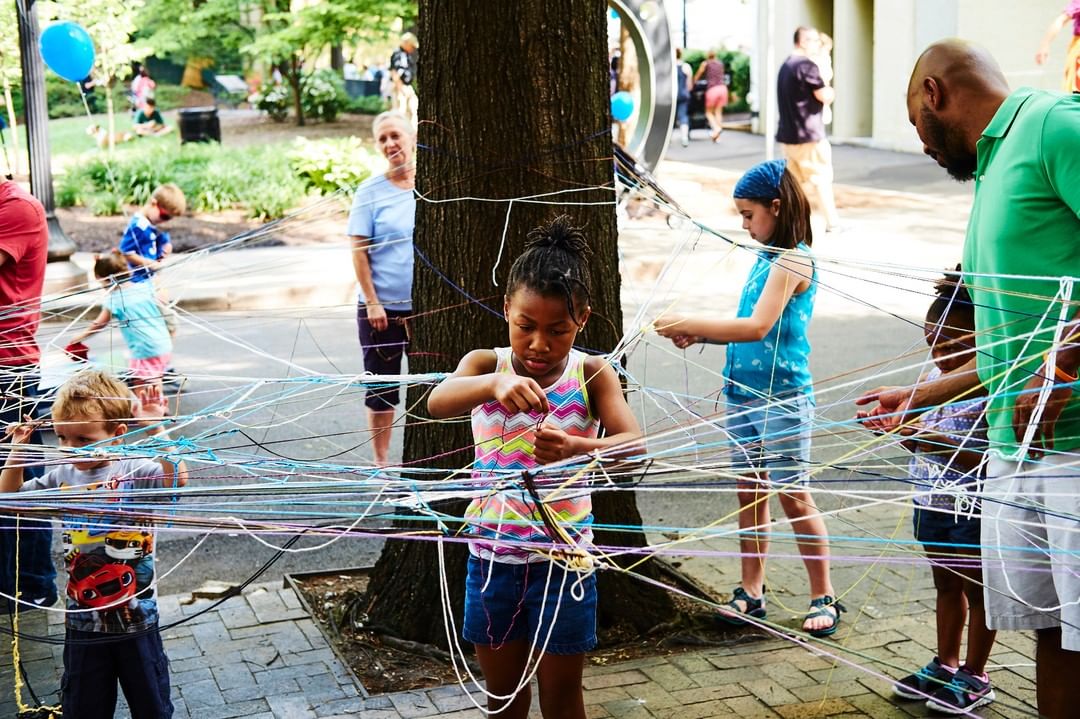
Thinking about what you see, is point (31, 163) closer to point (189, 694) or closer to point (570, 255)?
point (189, 694)

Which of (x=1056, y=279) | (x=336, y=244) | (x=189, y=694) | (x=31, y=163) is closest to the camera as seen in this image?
(x=1056, y=279)

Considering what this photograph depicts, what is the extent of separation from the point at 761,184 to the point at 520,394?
205 cm

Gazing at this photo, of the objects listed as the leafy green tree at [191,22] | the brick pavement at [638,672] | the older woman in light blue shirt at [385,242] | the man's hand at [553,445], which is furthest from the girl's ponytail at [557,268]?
the leafy green tree at [191,22]

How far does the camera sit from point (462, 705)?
436 cm

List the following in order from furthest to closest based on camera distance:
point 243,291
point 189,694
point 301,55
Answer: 1. point 301,55
2. point 243,291
3. point 189,694

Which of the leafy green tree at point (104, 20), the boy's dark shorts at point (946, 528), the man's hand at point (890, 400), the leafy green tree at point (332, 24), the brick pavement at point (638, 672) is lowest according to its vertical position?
the brick pavement at point (638, 672)

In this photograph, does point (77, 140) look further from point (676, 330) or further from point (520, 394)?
point (520, 394)

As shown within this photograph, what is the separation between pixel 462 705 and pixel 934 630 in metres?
1.96

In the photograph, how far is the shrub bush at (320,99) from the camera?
97.9ft

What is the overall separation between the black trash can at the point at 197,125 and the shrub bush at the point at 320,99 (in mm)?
4609

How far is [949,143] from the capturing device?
3523mm

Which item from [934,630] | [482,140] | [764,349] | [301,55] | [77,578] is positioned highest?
[301,55]

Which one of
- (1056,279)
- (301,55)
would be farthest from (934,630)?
(301,55)

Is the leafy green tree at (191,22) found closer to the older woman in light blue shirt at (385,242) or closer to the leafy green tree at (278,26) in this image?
the leafy green tree at (278,26)
